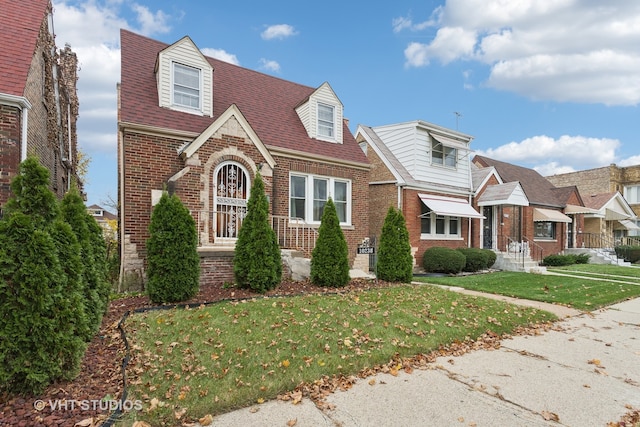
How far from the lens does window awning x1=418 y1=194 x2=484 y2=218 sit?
15863 mm

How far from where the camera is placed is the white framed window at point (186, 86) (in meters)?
11.2

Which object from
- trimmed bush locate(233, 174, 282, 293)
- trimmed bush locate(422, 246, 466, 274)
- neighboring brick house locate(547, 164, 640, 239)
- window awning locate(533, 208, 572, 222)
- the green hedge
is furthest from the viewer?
neighboring brick house locate(547, 164, 640, 239)

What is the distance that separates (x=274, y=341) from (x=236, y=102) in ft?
32.4

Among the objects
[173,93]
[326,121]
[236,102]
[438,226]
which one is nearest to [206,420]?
[173,93]

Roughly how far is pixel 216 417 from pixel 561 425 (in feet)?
10.7

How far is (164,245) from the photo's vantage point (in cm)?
736

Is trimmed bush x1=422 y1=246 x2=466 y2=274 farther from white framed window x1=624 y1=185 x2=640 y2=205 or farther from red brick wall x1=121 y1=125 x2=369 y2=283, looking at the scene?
white framed window x1=624 y1=185 x2=640 y2=205

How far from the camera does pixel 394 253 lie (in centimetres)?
1094

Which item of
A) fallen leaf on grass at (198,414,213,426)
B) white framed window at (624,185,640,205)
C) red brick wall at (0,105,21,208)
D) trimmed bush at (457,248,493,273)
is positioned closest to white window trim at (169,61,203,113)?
red brick wall at (0,105,21,208)

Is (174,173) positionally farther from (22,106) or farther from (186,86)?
(22,106)

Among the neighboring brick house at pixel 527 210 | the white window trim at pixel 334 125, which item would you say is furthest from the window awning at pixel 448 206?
the white window trim at pixel 334 125

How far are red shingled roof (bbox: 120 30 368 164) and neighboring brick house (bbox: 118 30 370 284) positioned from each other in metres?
0.04

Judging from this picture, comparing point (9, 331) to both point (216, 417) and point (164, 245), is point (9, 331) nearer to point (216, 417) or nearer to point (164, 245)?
point (216, 417)

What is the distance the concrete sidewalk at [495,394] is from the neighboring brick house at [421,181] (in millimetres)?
10301
